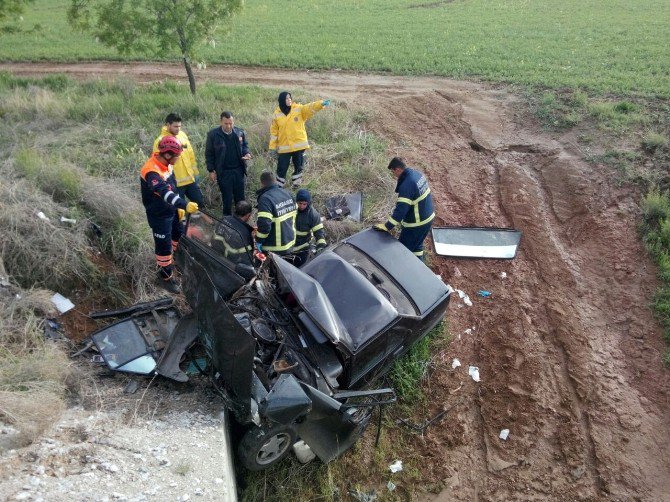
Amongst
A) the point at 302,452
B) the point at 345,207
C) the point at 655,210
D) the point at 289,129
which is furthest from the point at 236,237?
the point at 655,210

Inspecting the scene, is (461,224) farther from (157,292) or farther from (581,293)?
(157,292)

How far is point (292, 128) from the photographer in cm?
809

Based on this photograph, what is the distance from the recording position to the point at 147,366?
485cm

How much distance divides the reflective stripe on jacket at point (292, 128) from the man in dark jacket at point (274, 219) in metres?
2.36

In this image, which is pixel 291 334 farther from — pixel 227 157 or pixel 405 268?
pixel 227 157

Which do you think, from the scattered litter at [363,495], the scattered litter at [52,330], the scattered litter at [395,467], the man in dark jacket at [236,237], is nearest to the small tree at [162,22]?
the man in dark jacket at [236,237]

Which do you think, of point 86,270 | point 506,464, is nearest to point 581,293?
point 506,464

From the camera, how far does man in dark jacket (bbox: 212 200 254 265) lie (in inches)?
219

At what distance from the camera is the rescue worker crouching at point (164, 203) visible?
18.5 feet

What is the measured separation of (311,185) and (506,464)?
5343 mm

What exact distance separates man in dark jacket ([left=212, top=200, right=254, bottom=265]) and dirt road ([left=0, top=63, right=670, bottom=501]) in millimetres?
2655

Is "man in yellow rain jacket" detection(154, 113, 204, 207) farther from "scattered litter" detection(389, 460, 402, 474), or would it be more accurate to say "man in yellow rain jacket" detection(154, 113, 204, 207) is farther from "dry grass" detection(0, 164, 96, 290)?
"scattered litter" detection(389, 460, 402, 474)

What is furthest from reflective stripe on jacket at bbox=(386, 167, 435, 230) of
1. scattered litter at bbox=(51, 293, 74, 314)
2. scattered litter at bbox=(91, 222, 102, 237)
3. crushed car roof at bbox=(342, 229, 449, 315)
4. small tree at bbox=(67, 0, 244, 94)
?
small tree at bbox=(67, 0, 244, 94)

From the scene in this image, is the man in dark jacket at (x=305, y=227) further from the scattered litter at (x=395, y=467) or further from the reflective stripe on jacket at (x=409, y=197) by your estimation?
the scattered litter at (x=395, y=467)
